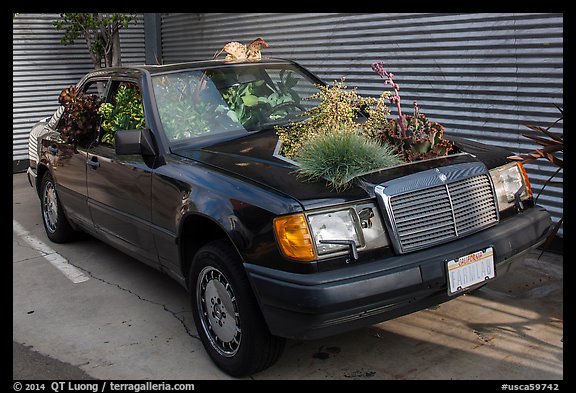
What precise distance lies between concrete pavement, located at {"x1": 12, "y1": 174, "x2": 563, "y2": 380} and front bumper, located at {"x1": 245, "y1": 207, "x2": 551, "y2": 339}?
524 mm

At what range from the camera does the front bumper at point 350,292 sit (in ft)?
10.3

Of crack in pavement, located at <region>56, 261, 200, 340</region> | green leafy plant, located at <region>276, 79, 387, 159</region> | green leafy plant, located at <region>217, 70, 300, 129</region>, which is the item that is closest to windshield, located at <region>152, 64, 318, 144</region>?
green leafy plant, located at <region>217, 70, 300, 129</region>

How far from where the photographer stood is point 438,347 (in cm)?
389

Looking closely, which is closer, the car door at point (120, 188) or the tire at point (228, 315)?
the tire at point (228, 315)

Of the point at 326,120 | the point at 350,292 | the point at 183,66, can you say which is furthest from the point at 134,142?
the point at 350,292

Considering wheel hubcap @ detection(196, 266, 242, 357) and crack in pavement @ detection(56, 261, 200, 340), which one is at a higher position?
wheel hubcap @ detection(196, 266, 242, 357)

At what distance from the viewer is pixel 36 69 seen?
1114cm

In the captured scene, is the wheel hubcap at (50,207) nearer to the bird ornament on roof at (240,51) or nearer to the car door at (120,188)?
the car door at (120,188)

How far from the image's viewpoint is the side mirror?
4.22 meters

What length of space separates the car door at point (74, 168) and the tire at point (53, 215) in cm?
27

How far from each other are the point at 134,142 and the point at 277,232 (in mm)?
1464

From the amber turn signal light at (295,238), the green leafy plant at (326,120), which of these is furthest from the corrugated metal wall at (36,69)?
the amber turn signal light at (295,238)

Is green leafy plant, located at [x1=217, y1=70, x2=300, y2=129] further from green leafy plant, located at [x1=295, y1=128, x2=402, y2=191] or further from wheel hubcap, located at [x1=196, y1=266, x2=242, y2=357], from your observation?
wheel hubcap, located at [x1=196, y1=266, x2=242, y2=357]

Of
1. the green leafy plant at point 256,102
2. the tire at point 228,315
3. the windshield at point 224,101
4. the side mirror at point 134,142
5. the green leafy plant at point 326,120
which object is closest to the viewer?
the tire at point 228,315
